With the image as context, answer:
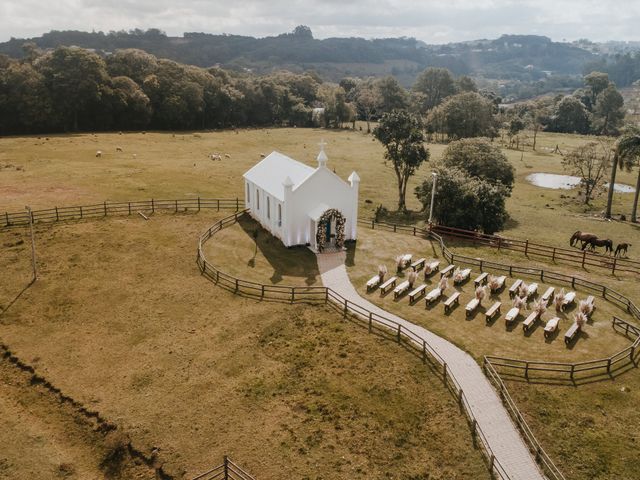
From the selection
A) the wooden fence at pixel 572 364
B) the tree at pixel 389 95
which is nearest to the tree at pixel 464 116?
the tree at pixel 389 95

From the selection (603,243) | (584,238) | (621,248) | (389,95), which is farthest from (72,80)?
(621,248)

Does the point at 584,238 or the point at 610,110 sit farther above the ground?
the point at 610,110

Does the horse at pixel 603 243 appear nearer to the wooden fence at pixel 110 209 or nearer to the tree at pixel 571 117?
the wooden fence at pixel 110 209

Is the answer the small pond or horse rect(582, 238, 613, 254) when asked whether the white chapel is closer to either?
horse rect(582, 238, 613, 254)

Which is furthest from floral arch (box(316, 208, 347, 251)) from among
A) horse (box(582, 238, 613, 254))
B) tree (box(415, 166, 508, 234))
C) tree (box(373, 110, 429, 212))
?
horse (box(582, 238, 613, 254))

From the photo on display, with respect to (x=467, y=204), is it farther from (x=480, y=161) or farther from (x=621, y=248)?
(x=480, y=161)
